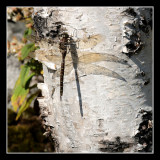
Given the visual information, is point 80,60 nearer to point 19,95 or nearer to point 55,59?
point 55,59

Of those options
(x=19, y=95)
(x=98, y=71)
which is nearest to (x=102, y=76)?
(x=98, y=71)

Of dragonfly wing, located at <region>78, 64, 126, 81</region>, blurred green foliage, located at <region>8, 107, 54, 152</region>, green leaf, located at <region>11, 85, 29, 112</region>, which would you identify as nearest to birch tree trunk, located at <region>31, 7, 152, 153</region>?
dragonfly wing, located at <region>78, 64, 126, 81</region>

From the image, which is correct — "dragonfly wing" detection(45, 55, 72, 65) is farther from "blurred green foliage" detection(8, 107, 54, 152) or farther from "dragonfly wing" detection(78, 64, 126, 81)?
"blurred green foliage" detection(8, 107, 54, 152)

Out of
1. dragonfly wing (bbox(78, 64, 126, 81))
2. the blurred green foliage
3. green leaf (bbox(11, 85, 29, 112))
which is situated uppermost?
dragonfly wing (bbox(78, 64, 126, 81))

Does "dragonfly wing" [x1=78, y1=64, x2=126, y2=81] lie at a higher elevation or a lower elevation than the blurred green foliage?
higher

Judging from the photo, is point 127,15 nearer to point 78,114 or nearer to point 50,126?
point 78,114

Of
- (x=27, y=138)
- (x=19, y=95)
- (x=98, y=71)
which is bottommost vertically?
(x=27, y=138)

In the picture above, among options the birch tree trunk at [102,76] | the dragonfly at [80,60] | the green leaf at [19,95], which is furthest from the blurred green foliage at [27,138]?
the dragonfly at [80,60]

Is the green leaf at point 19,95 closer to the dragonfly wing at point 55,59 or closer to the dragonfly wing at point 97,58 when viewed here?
the dragonfly wing at point 55,59
